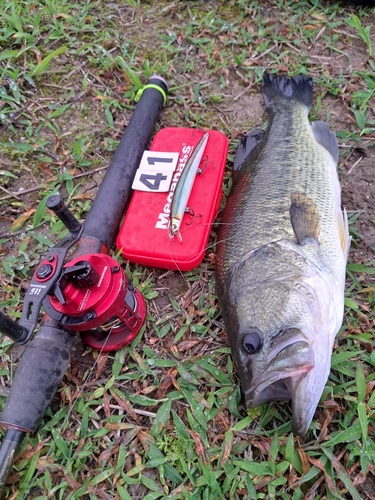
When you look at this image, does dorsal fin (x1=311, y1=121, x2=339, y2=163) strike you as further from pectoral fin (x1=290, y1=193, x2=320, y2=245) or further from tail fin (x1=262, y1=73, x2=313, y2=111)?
pectoral fin (x1=290, y1=193, x2=320, y2=245)

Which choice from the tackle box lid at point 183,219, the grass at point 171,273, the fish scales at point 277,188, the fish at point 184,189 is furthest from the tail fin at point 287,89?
the fish at point 184,189

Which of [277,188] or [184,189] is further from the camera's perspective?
[184,189]

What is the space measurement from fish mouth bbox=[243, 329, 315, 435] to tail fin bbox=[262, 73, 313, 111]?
2259 mm

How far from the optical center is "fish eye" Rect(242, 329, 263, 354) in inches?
93.4

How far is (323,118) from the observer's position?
3836 mm

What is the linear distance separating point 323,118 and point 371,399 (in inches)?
98.1

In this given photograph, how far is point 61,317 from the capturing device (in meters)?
2.54

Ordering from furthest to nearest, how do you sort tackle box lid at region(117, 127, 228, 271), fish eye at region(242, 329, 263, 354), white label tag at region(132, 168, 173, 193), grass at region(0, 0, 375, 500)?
1. white label tag at region(132, 168, 173, 193)
2. tackle box lid at region(117, 127, 228, 271)
3. grass at region(0, 0, 375, 500)
4. fish eye at region(242, 329, 263, 354)

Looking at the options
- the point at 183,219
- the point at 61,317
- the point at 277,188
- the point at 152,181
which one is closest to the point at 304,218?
the point at 277,188

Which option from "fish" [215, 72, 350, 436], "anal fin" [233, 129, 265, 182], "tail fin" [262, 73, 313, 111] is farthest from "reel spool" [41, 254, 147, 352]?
"tail fin" [262, 73, 313, 111]

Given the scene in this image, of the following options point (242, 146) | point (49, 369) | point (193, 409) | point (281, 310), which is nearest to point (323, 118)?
point (242, 146)

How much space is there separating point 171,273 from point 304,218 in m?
1.09

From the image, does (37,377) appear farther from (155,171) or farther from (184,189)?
(155,171)

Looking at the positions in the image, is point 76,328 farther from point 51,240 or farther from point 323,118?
point 323,118
